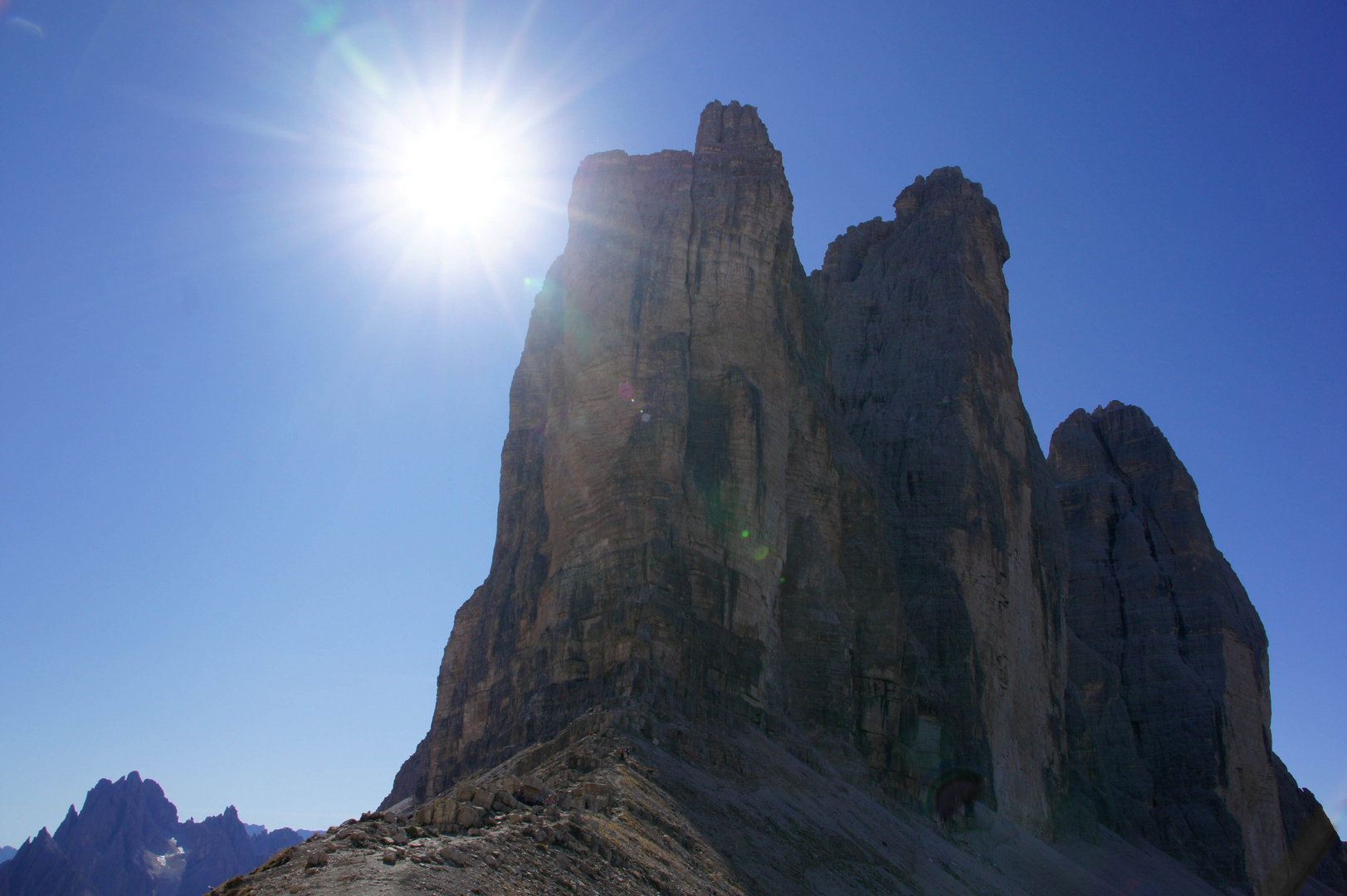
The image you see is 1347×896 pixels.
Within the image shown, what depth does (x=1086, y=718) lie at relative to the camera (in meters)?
67.4

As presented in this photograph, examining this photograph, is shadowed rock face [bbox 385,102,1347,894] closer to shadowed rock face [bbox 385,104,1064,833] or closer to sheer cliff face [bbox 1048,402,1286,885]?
shadowed rock face [bbox 385,104,1064,833]

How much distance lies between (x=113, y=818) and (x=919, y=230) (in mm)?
123696

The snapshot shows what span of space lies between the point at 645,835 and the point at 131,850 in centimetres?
14081

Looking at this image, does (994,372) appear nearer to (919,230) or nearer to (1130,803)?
(919,230)

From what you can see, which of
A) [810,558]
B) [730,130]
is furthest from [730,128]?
[810,558]

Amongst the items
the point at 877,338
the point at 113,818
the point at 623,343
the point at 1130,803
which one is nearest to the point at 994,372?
the point at 877,338

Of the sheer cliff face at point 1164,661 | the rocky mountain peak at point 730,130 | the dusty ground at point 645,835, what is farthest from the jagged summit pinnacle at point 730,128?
the sheer cliff face at point 1164,661

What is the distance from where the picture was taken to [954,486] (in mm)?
57438

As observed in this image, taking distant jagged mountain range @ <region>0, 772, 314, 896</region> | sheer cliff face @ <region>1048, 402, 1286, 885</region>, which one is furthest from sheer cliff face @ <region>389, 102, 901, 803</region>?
distant jagged mountain range @ <region>0, 772, 314, 896</region>

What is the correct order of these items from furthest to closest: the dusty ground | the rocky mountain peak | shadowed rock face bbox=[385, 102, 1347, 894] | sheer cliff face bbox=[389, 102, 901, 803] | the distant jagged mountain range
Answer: the distant jagged mountain range, the rocky mountain peak, shadowed rock face bbox=[385, 102, 1347, 894], sheer cliff face bbox=[389, 102, 901, 803], the dusty ground

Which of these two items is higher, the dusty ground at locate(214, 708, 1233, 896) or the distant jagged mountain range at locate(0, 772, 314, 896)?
the distant jagged mountain range at locate(0, 772, 314, 896)

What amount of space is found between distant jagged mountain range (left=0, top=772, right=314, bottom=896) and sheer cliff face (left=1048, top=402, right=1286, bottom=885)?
9308 centimetres

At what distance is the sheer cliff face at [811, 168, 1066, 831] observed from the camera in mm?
51031

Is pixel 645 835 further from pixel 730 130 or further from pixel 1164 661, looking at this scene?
pixel 1164 661
